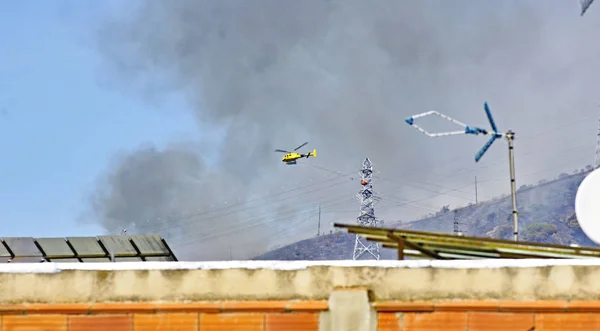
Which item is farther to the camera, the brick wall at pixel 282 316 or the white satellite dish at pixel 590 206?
the white satellite dish at pixel 590 206

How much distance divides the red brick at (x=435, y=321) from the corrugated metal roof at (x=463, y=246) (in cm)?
150

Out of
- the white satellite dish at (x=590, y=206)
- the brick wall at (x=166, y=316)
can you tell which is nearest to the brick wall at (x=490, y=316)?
the brick wall at (x=166, y=316)

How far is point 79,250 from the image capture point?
21.5 meters

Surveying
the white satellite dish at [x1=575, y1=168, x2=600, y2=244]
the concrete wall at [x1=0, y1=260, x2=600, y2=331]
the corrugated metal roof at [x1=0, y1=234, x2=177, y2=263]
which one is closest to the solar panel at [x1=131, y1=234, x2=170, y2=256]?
the corrugated metal roof at [x1=0, y1=234, x2=177, y2=263]

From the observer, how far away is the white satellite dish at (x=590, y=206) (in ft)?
62.4

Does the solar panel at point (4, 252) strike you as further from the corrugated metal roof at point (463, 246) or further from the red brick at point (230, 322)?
the corrugated metal roof at point (463, 246)

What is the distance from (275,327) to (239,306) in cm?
78

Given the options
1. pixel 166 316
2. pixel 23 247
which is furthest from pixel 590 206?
pixel 23 247

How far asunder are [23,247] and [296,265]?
866 cm

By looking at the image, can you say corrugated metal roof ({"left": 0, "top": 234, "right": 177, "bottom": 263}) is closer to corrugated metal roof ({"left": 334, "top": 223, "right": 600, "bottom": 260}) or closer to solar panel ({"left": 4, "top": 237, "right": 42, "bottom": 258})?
solar panel ({"left": 4, "top": 237, "right": 42, "bottom": 258})

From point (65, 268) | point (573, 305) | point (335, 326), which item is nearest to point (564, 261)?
point (573, 305)

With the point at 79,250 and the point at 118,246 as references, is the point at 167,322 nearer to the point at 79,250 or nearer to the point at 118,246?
the point at 79,250

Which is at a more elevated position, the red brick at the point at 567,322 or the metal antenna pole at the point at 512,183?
the metal antenna pole at the point at 512,183

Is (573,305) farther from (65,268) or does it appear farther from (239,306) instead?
(65,268)
